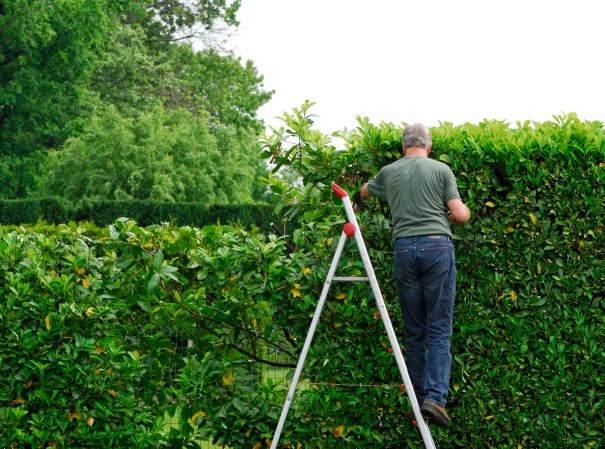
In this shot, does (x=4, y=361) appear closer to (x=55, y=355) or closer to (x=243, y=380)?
(x=55, y=355)

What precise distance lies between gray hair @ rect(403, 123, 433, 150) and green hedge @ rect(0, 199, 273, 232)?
69.5 ft

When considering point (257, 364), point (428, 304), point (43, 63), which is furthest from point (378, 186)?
point (43, 63)

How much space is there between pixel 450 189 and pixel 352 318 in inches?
45.6

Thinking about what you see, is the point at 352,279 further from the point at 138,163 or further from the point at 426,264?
the point at 138,163

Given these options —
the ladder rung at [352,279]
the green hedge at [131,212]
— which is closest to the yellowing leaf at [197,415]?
the ladder rung at [352,279]

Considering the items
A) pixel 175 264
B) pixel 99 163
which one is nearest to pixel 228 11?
pixel 99 163

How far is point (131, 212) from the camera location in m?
27.2

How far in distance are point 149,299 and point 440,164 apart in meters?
2.35

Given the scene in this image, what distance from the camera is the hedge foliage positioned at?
5750mm

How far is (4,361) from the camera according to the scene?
5.88m

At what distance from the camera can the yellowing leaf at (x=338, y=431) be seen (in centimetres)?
573

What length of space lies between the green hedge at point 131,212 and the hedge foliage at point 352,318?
2058 centimetres

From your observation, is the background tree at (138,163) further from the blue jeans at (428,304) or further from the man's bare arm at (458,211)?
the man's bare arm at (458,211)

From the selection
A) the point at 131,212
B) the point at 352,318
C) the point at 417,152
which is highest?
the point at 417,152
